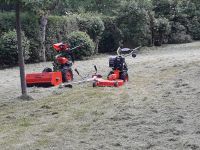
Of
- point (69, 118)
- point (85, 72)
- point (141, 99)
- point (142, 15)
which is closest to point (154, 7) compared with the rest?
point (142, 15)

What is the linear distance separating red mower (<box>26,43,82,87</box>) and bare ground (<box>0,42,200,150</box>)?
0.34 m

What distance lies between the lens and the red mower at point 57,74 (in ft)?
40.8

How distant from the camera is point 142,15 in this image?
24656 mm

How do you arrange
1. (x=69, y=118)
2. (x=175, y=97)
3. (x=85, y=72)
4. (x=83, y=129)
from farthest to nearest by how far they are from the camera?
1. (x=85, y=72)
2. (x=175, y=97)
3. (x=69, y=118)
4. (x=83, y=129)

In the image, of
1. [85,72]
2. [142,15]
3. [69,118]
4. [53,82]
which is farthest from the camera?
[142,15]

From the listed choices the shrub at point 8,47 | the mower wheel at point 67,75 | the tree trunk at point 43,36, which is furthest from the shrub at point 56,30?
the mower wheel at point 67,75

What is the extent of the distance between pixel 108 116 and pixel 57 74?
14.8 ft

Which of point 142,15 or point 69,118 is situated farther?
point 142,15

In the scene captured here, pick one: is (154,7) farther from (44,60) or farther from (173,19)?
(44,60)

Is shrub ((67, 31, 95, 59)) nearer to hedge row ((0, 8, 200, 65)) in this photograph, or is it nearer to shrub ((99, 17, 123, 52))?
hedge row ((0, 8, 200, 65))

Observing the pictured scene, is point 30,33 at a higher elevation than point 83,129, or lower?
higher

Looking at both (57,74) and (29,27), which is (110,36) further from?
(57,74)

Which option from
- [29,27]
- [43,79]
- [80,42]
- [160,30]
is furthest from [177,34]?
[43,79]

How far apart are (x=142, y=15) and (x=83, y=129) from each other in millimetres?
17665
